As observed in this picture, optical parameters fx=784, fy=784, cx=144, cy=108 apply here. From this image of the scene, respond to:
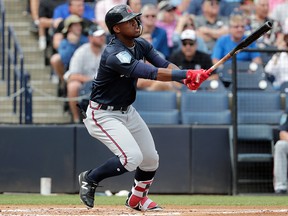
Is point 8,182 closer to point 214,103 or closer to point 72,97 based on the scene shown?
point 72,97

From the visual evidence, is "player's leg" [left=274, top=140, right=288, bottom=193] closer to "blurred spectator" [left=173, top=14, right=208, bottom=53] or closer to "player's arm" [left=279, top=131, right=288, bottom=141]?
"player's arm" [left=279, top=131, right=288, bottom=141]

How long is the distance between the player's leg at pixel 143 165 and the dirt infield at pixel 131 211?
128mm

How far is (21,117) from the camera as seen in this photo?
11500 millimetres

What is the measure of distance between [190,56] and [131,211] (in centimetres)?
476

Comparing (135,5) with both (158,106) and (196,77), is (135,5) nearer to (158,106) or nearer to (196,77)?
(158,106)

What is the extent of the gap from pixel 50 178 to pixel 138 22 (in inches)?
177

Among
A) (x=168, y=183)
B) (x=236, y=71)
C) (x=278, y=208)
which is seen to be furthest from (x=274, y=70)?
(x=278, y=208)

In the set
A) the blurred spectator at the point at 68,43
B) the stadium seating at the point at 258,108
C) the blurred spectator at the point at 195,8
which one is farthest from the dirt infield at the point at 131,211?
the blurred spectator at the point at 195,8

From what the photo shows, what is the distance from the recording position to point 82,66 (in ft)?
39.0

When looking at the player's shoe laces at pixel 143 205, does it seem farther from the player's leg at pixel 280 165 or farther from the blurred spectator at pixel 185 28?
the blurred spectator at pixel 185 28

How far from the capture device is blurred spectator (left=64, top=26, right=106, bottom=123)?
38.5 ft

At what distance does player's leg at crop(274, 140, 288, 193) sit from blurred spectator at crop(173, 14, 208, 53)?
105 inches

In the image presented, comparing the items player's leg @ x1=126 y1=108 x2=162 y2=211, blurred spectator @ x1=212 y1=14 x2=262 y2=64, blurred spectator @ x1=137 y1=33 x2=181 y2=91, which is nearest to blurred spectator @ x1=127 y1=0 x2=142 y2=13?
blurred spectator @ x1=212 y1=14 x2=262 y2=64

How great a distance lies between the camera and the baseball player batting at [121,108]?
23.6 feet
